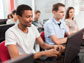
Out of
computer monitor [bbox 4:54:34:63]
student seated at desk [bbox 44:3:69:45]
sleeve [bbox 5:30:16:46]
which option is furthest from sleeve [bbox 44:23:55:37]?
computer monitor [bbox 4:54:34:63]

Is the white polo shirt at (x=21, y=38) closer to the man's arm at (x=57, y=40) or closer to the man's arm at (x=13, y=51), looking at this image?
the man's arm at (x=13, y=51)

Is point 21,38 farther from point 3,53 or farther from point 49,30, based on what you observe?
point 49,30

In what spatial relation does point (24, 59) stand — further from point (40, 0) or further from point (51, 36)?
point (40, 0)

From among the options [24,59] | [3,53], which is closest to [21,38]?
[3,53]

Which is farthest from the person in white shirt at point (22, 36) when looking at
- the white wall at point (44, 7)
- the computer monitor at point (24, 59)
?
the white wall at point (44, 7)

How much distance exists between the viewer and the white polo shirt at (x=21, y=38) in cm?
140

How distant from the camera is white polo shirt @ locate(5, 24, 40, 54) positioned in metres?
1.40

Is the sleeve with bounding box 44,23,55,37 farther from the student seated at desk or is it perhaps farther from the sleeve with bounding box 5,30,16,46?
the sleeve with bounding box 5,30,16,46

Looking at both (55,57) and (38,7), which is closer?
(55,57)

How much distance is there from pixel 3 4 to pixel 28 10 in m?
5.13

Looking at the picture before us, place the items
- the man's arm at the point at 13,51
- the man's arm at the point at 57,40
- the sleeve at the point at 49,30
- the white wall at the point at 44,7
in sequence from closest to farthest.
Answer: the man's arm at the point at 13,51, the man's arm at the point at 57,40, the sleeve at the point at 49,30, the white wall at the point at 44,7

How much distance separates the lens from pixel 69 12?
11.4 ft

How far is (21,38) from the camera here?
148cm

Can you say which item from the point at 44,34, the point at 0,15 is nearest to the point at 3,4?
the point at 0,15
